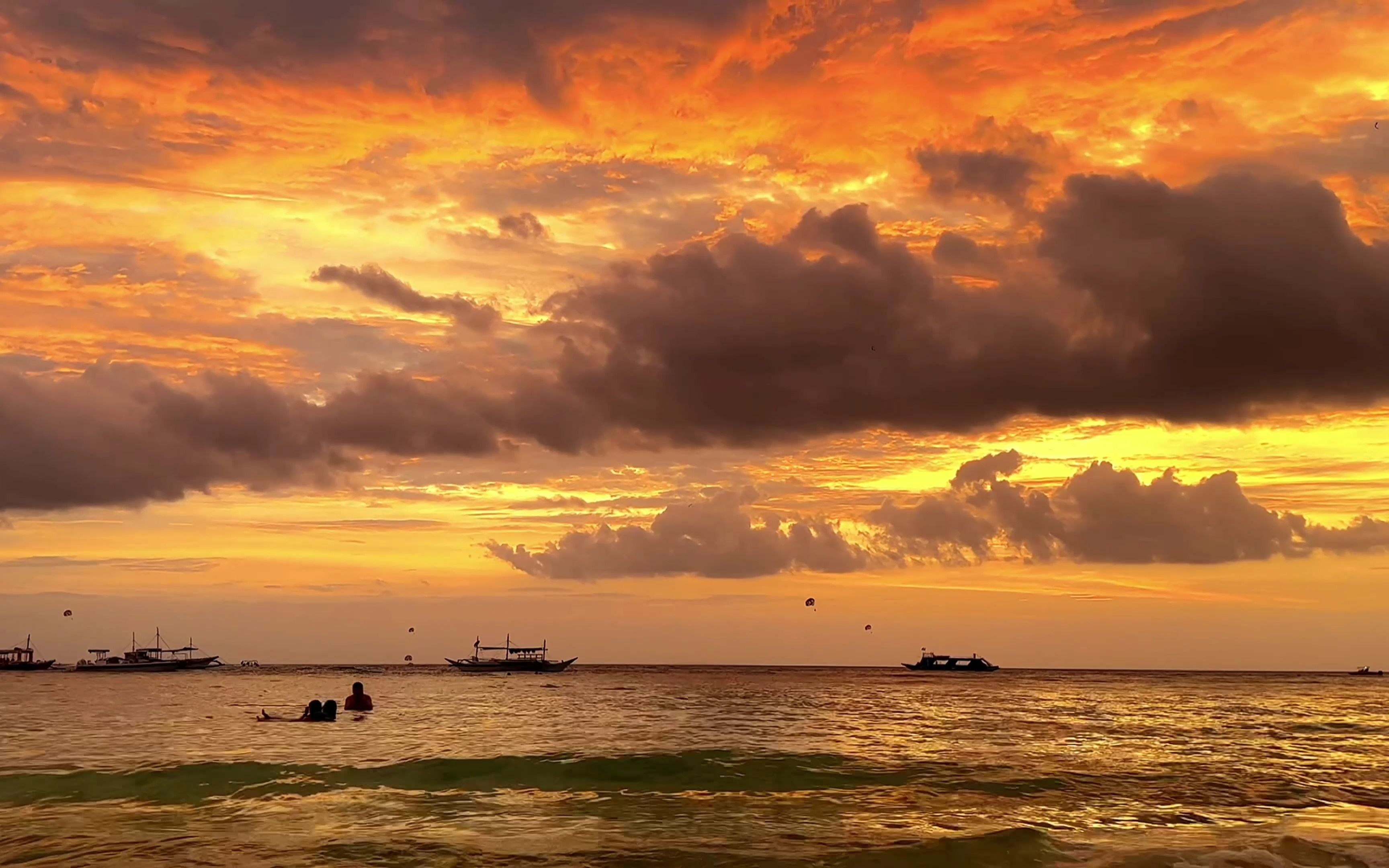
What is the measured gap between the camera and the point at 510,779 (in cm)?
4316

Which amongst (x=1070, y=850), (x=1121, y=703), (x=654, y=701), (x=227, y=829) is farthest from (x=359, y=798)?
(x=1121, y=703)

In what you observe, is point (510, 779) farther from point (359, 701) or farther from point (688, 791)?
point (359, 701)

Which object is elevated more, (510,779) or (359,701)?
(510,779)

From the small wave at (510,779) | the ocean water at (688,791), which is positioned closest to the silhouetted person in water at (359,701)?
the ocean water at (688,791)

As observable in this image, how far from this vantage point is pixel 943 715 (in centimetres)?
8825

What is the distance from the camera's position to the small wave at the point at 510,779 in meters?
38.8

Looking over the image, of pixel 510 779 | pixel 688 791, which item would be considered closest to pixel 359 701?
pixel 510 779

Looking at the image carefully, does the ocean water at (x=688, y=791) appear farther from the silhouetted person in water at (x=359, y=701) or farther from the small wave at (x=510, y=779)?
the silhouetted person in water at (x=359, y=701)

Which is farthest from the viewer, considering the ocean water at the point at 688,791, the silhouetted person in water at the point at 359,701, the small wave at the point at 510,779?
the silhouetted person in water at the point at 359,701

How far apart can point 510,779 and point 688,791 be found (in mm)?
8131

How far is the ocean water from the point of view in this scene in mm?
27453

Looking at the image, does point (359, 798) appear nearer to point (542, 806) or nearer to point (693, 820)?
point (542, 806)

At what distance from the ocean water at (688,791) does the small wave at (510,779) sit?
0.67 feet

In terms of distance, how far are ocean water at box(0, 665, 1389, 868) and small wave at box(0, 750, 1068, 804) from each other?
20 cm
